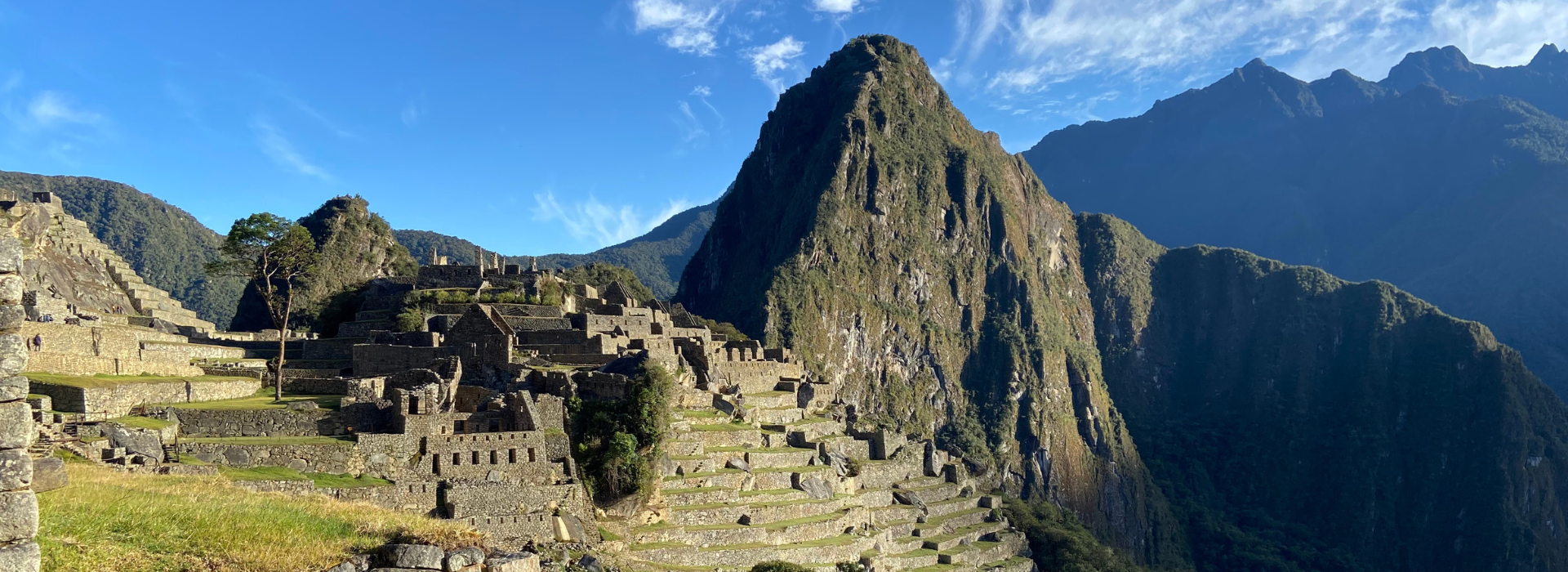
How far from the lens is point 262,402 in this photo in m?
29.5

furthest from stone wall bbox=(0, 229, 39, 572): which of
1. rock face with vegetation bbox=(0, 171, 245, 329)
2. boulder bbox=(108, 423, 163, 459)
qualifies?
rock face with vegetation bbox=(0, 171, 245, 329)

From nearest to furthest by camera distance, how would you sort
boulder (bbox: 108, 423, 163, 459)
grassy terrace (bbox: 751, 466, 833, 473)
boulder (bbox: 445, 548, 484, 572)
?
1. boulder (bbox: 445, 548, 484, 572)
2. boulder (bbox: 108, 423, 163, 459)
3. grassy terrace (bbox: 751, 466, 833, 473)

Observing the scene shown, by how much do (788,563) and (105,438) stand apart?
18.5 m

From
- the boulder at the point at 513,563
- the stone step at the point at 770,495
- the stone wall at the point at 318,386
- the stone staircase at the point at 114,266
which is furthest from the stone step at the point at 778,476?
the stone staircase at the point at 114,266

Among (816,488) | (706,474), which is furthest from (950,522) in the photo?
(706,474)

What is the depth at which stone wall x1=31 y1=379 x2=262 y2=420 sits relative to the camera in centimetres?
2366

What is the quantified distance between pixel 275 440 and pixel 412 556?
427 inches

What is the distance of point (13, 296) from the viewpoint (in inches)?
397

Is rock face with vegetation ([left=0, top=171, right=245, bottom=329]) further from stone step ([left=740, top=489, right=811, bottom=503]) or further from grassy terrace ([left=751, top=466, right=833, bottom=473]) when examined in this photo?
stone step ([left=740, top=489, right=811, bottom=503])

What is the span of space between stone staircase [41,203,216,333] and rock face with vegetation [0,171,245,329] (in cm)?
4465

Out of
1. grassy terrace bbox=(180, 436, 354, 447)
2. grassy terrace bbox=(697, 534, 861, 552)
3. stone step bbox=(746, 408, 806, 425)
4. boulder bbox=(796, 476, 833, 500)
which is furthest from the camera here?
stone step bbox=(746, 408, 806, 425)

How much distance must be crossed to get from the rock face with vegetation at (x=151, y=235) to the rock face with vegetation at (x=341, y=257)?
22119 millimetres

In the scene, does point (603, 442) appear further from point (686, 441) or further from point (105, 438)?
point (105, 438)

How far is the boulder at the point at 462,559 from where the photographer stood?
16.3 m
